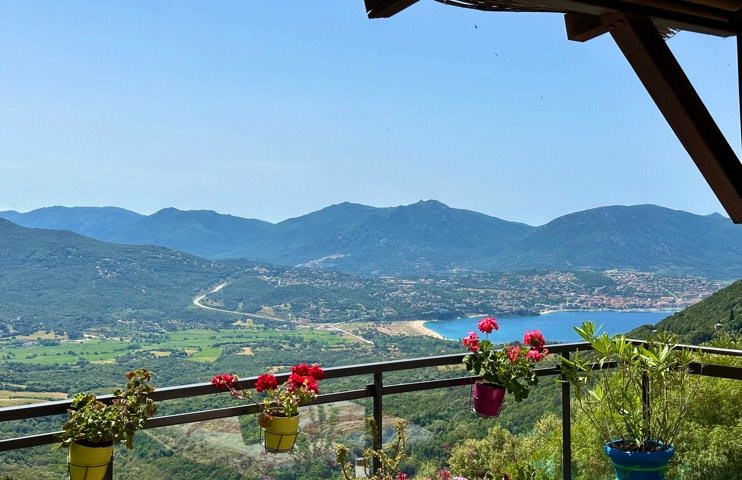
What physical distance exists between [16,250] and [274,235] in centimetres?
2485

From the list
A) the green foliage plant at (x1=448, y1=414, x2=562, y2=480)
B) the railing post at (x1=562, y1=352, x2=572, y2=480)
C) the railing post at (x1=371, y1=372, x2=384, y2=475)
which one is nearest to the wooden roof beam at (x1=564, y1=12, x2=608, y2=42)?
the railing post at (x1=371, y1=372, x2=384, y2=475)

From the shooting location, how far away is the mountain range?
34.7 meters

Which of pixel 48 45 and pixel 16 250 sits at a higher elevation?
pixel 48 45

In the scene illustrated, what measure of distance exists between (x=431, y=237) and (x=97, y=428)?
147 ft

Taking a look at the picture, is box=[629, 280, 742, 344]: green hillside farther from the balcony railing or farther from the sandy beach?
the sandy beach

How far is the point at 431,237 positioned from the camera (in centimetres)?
4731

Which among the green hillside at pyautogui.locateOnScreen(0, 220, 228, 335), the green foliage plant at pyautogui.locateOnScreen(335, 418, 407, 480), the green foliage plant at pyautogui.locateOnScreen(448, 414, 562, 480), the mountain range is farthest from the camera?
the mountain range

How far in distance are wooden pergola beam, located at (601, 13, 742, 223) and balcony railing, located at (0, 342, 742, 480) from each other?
5.20 ft

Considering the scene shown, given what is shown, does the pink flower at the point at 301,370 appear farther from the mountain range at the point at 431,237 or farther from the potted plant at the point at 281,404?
the mountain range at the point at 431,237

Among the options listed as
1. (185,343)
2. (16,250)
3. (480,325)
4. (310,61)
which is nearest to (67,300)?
(16,250)

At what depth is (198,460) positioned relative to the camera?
3215 millimetres

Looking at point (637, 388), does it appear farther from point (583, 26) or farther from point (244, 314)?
point (244, 314)

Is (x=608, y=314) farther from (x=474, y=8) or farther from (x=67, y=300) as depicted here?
(x=474, y=8)

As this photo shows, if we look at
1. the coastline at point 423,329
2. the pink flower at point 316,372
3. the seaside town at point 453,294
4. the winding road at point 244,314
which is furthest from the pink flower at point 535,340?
the winding road at point 244,314
